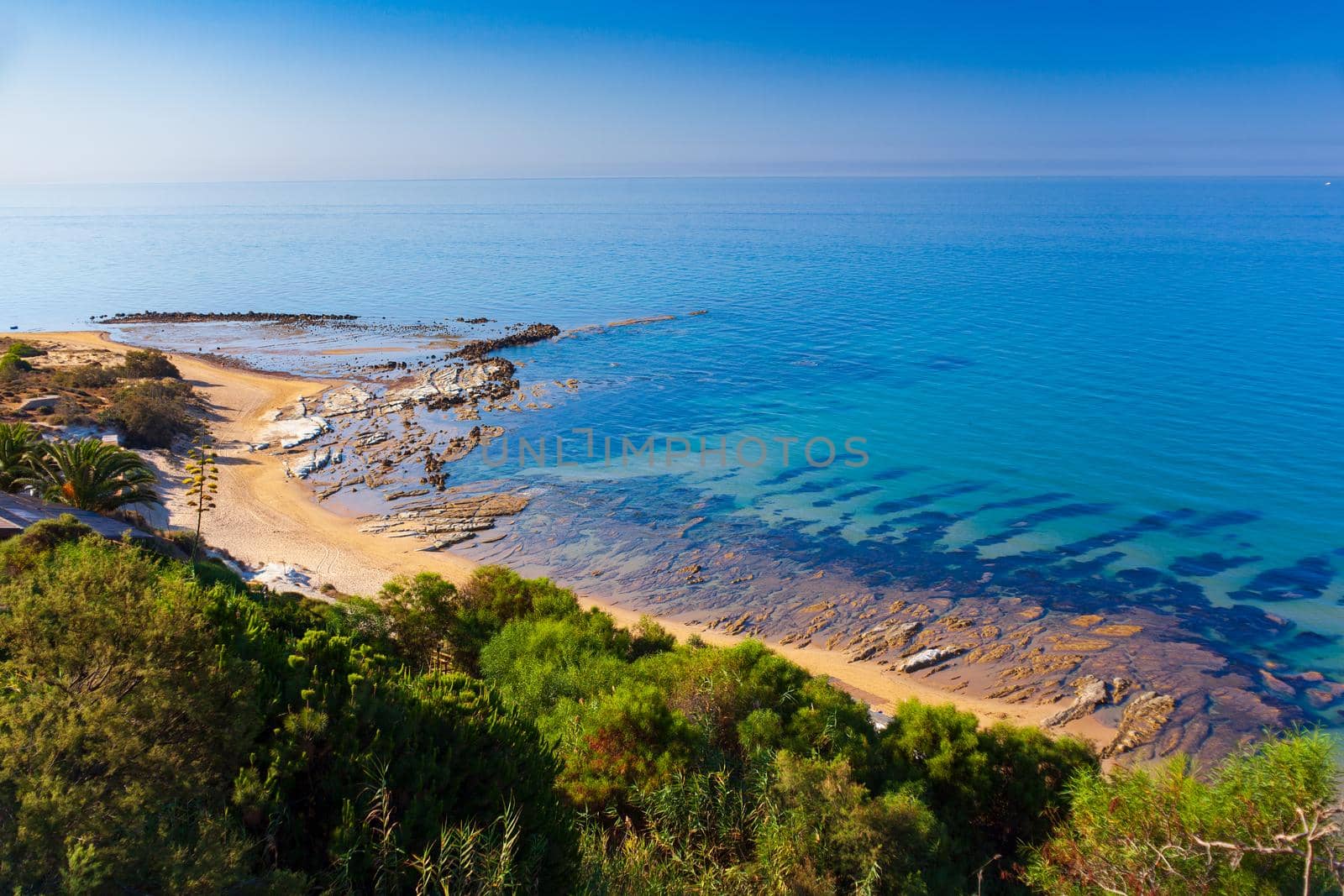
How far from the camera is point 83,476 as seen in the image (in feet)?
75.8

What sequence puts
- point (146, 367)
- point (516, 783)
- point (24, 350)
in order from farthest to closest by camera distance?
1. point (24, 350)
2. point (146, 367)
3. point (516, 783)

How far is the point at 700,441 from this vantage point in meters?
38.9

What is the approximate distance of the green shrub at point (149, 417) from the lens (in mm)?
35188

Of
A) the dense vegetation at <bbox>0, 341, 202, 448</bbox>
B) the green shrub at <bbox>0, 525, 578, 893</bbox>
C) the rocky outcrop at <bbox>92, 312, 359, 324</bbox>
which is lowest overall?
the dense vegetation at <bbox>0, 341, 202, 448</bbox>

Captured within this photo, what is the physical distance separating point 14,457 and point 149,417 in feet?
43.5

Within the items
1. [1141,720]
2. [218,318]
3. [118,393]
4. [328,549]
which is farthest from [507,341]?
[1141,720]

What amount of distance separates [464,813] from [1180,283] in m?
89.4

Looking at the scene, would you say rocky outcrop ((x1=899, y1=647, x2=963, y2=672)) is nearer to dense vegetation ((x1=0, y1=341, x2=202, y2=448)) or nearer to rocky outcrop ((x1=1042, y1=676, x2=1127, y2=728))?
rocky outcrop ((x1=1042, y1=676, x2=1127, y2=728))

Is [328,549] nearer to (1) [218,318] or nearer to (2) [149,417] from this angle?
(2) [149,417]

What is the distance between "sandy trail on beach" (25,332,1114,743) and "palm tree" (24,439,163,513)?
419cm

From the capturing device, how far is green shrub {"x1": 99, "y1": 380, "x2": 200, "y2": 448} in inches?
1385

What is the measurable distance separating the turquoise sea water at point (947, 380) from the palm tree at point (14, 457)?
16.0m

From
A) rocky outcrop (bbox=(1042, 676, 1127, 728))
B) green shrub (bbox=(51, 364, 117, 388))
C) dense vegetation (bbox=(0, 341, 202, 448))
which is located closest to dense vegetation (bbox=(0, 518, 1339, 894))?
rocky outcrop (bbox=(1042, 676, 1127, 728))

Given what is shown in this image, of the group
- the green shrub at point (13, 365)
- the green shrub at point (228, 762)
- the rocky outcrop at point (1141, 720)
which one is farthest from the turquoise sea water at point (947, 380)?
the green shrub at point (13, 365)
